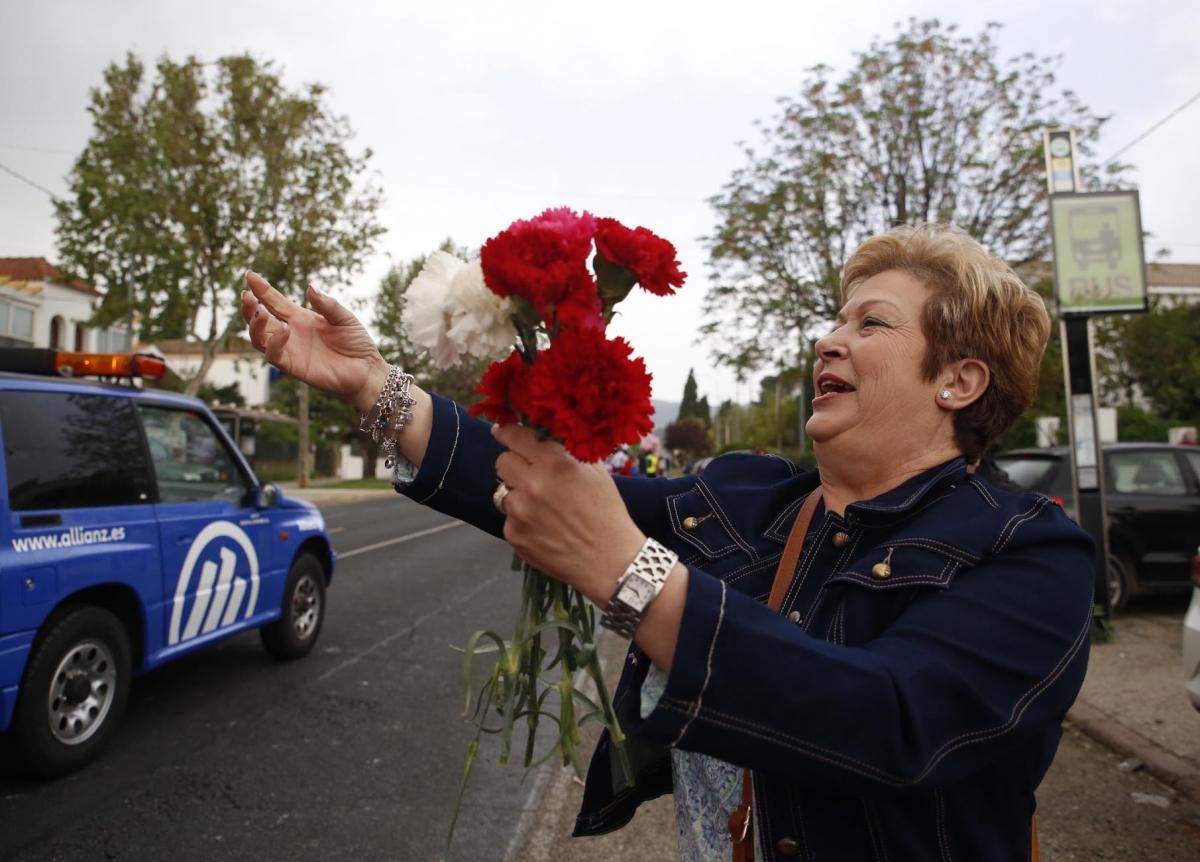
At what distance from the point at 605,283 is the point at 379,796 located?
12.2ft

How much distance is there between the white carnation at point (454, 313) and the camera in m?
1.17

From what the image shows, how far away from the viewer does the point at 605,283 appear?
3.92 ft

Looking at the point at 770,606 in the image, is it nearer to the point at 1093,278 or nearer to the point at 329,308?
the point at 329,308

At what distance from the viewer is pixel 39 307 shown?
44.5 metres

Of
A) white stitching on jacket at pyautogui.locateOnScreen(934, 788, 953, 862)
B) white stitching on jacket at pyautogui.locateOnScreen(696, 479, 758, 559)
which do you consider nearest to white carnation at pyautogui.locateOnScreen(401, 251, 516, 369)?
white stitching on jacket at pyautogui.locateOnScreen(696, 479, 758, 559)

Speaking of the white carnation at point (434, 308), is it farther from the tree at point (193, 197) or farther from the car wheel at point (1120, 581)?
the tree at point (193, 197)

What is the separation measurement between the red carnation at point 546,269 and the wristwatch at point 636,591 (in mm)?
315

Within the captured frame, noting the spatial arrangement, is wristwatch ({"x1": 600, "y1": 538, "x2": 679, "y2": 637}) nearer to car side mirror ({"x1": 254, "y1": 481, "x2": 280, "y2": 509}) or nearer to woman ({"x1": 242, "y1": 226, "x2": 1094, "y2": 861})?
woman ({"x1": 242, "y1": 226, "x2": 1094, "y2": 861})

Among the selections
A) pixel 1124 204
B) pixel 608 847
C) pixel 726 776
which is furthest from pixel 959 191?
pixel 726 776

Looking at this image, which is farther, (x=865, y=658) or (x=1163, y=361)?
(x=1163, y=361)

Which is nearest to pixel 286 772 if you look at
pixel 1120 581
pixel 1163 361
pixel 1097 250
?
pixel 1097 250

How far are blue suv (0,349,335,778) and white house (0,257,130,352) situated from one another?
133ft

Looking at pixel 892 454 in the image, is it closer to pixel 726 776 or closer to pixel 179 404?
pixel 726 776

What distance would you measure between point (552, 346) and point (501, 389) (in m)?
0.13
